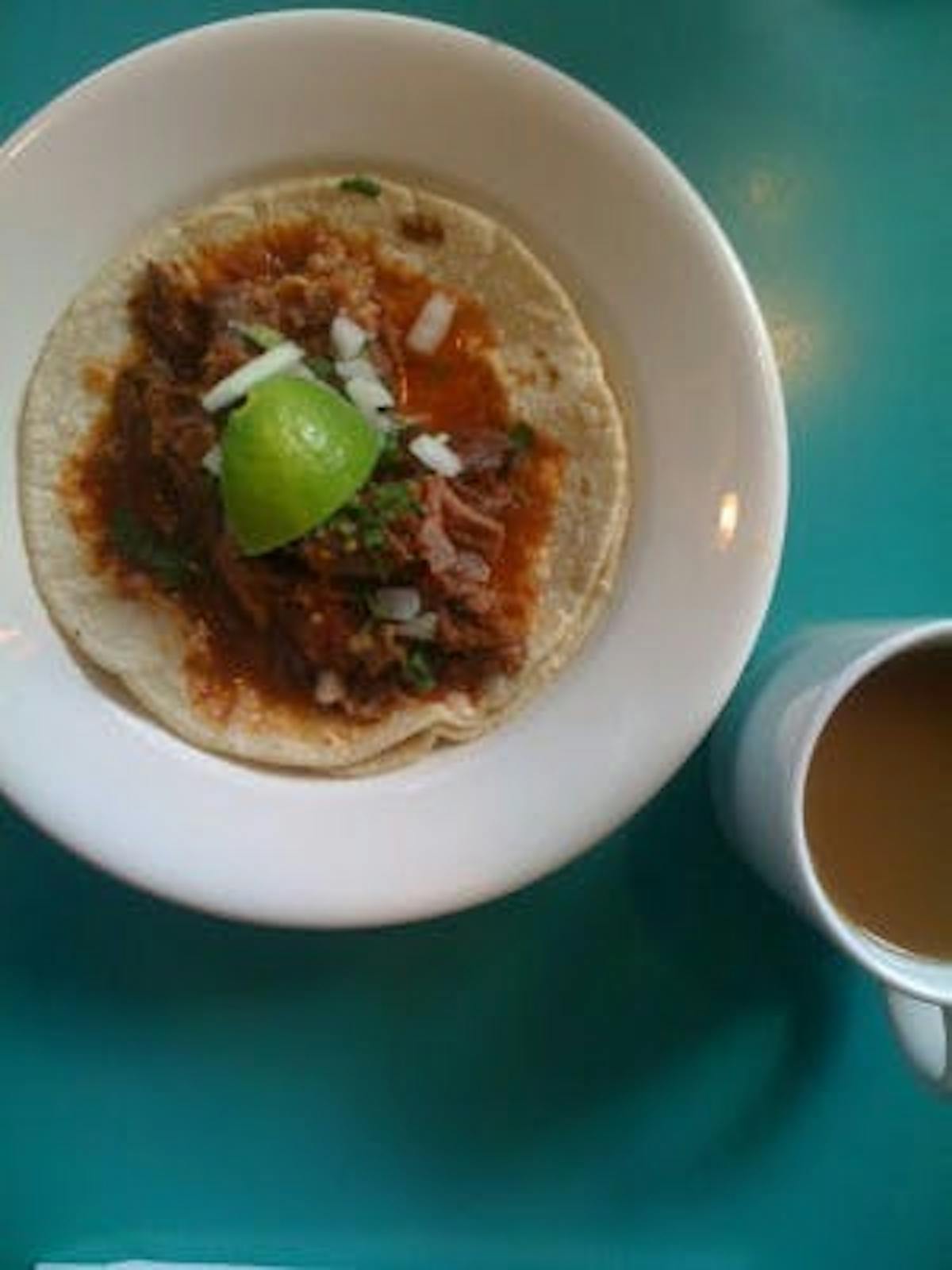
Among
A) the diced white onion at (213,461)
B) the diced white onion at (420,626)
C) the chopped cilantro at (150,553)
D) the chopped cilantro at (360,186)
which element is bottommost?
the diced white onion at (420,626)

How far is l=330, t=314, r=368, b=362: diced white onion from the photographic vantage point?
1687 millimetres

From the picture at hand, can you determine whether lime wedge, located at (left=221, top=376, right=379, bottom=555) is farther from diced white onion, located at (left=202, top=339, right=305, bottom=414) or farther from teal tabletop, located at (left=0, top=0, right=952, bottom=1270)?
teal tabletop, located at (left=0, top=0, right=952, bottom=1270)

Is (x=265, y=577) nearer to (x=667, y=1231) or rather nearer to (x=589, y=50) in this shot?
(x=589, y=50)

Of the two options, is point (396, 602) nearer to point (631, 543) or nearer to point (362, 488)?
point (362, 488)

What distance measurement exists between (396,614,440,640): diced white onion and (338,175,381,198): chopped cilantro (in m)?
0.47

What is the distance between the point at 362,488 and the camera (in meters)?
1.63

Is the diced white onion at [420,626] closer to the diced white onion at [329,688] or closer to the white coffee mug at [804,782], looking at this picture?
the diced white onion at [329,688]

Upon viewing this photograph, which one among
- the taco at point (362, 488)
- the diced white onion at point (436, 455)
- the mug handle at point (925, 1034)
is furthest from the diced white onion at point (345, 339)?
the mug handle at point (925, 1034)

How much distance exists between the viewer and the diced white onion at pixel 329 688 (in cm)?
171

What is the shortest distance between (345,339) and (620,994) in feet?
2.66

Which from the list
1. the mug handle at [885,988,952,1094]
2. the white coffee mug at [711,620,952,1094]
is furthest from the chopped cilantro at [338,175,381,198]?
the mug handle at [885,988,952,1094]

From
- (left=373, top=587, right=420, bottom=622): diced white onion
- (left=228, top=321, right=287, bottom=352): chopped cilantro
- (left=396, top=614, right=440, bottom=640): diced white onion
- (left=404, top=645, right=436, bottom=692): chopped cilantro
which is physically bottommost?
(left=404, top=645, right=436, bottom=692): chopped cilantro

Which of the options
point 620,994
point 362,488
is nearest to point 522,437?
point 362,488

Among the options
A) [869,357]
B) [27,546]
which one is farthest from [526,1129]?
[869,357]
